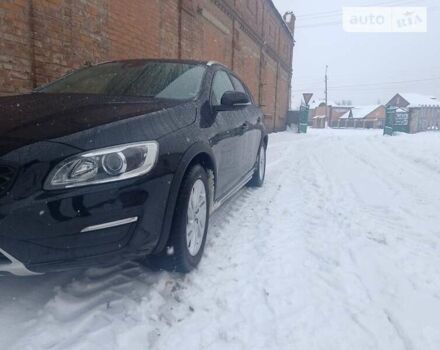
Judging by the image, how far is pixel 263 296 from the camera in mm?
2295

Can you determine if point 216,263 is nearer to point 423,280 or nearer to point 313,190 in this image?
point 423,280

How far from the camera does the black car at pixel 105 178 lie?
5.59 ft

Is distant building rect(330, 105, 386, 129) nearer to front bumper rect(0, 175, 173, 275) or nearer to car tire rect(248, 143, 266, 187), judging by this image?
car tire rect(248, 143, 266, 187)

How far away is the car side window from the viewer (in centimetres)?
320

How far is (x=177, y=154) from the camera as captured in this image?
7.38ft

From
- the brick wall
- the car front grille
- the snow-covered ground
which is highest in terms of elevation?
A: the brick wall

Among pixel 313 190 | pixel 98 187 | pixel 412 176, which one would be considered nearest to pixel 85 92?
pixel 98 187

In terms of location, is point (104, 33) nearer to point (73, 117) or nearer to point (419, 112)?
point (73, 117)

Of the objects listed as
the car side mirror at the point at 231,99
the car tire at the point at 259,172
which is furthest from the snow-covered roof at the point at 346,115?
the car side mirror at the point at 231,99

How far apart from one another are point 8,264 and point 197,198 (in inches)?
50.4

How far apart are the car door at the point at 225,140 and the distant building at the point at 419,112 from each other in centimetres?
2376

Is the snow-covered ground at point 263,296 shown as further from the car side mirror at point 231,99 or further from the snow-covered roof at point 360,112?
the snow-covered roof at point 360,112

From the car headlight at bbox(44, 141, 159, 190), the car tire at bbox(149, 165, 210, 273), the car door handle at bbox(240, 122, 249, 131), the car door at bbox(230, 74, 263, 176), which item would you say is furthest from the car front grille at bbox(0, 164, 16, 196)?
the car door handle at bbox(240, 122, 249, 131)

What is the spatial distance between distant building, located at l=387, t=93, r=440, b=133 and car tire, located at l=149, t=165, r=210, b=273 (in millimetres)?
25002
